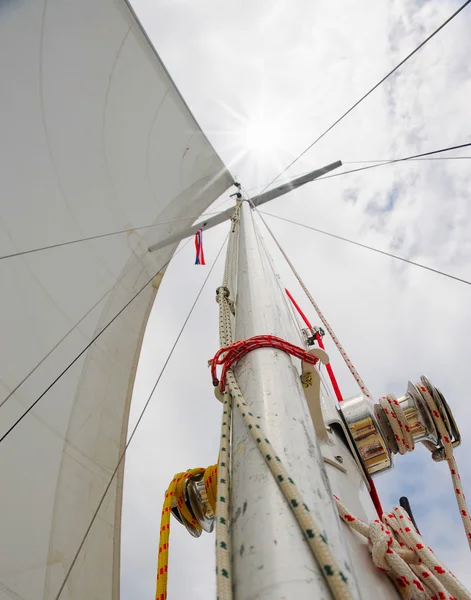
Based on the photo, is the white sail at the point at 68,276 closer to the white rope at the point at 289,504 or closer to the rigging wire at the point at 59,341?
the rigging wire at the point at 59,341

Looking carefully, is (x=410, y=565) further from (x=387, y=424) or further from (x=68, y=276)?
(x=68, y=276)

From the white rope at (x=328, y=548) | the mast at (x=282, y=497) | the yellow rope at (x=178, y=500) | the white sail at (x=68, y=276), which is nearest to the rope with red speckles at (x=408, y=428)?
the mast at (x=282, y=497)

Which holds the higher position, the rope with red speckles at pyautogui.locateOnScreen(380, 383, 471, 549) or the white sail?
the white sail

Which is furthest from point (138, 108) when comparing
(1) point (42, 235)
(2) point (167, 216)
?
(1) point (42, 235)

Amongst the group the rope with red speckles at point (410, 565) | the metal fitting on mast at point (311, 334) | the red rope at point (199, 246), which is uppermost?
the red rope at point (199, 246)

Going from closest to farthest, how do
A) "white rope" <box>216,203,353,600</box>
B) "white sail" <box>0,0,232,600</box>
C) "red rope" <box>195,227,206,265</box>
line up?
1. "white rope" <box>216,203,353,600</box>
2. "white sail" <box>0,0,232,600</box>
3. "red rope" <box>195,227,206,265</box>

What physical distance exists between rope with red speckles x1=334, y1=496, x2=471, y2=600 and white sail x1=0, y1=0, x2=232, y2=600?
145 cm

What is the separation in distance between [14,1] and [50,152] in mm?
903

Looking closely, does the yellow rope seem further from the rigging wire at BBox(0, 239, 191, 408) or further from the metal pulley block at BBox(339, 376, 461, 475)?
the rigging wire at BBox(0, 239, 191, 408)

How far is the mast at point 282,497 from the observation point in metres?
0.49

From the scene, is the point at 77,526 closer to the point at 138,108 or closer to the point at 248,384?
the point at 248,384

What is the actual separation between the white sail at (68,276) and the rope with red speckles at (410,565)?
145 centimetres

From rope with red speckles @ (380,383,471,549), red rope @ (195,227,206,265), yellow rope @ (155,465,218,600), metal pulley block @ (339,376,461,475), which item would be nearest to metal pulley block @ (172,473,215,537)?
yellow rope @ (155,465,218,600)

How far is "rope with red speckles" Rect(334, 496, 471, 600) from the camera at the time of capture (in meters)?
0.69
